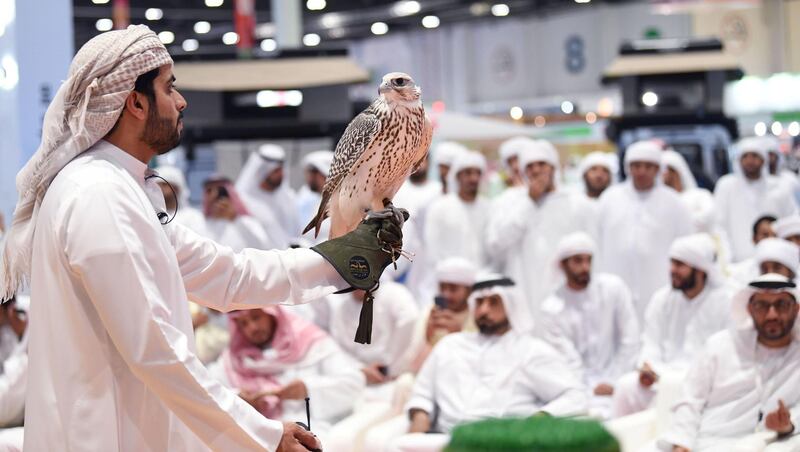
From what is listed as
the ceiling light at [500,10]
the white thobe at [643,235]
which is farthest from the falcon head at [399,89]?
the ceiling light at [500,10]

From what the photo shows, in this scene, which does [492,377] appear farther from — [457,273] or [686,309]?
[686,309]

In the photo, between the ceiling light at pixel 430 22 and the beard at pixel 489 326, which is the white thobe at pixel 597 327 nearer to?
the beard at pixel 489 326

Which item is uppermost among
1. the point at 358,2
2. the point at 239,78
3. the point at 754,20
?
the point at 358,2

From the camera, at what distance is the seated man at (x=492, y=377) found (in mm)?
4629

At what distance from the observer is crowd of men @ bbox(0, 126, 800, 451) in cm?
426

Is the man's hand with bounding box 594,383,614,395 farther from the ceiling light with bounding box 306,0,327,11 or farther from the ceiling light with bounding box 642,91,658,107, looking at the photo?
the ceiling light with bounding box 306,0,327,11

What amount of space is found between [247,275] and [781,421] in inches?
93.9

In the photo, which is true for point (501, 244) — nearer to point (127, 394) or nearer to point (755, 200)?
point (755, 200)

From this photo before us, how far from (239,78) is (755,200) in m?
5.63

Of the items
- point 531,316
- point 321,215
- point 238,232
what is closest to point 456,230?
point 238,232

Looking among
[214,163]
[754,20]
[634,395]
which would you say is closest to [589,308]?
[634,395]

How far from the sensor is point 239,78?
11.6 m

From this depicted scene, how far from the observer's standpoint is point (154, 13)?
21.8 meters

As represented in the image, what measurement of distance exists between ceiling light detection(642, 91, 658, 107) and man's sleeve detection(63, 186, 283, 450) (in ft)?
35.3
